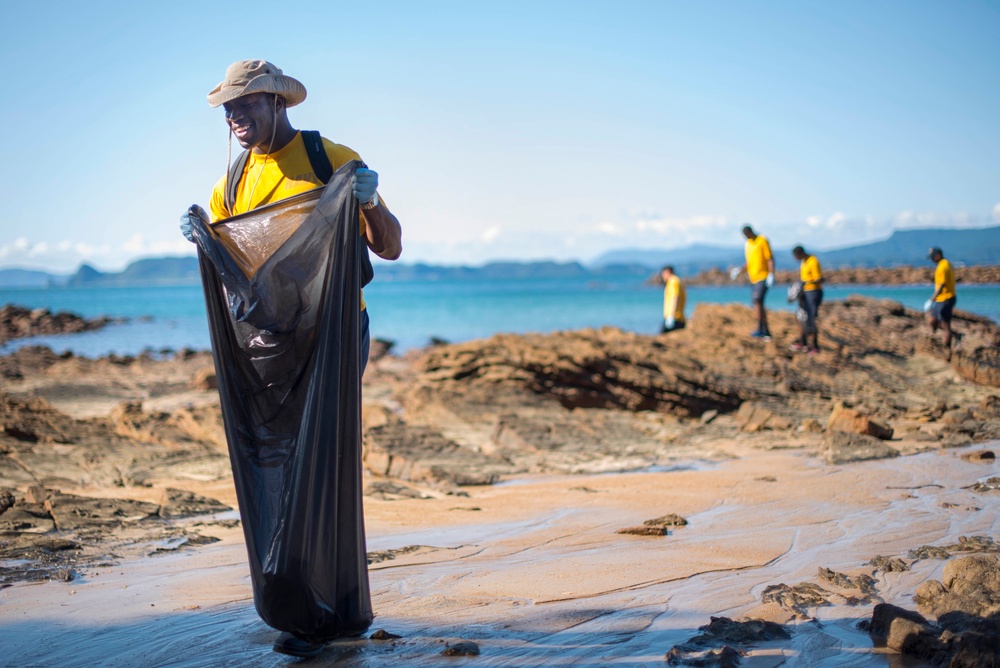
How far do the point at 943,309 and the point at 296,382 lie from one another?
14.0 metres

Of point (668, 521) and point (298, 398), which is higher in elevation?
point (298, 398)

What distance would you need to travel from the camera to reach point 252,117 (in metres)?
3.30

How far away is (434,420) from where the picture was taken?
9.84 m

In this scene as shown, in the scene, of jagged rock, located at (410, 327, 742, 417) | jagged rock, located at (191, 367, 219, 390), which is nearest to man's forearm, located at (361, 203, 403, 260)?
jagged rock, located at (410, 327, 742, 417)

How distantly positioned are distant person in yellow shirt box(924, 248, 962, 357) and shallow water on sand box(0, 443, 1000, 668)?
8.82 metres

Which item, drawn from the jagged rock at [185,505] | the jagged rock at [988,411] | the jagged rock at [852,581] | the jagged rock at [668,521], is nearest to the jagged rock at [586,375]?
the jagged rock at [988,411]

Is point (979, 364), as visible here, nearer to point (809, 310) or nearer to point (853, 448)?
point (809, 310)

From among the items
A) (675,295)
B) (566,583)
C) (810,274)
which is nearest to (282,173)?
(566,583)

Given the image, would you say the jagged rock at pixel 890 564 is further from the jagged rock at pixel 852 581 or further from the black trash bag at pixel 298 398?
the black trash bag at pixel 298 398

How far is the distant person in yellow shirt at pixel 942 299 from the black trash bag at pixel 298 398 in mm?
13437

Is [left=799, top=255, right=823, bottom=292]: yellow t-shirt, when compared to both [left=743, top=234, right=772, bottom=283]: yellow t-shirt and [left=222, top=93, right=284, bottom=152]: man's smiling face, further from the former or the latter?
[left=222, top=93, right=284, bottom=152]: man's smiling face

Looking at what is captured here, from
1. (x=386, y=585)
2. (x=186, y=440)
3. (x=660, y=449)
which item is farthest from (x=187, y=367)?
(x=386, y=585)

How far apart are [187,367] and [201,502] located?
16365 mm

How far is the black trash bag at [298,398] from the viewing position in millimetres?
3047
